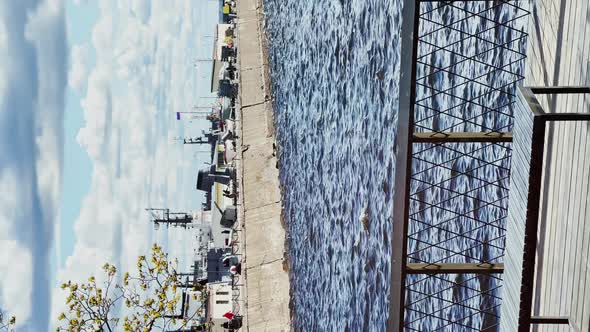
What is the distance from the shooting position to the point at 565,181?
4035 mm

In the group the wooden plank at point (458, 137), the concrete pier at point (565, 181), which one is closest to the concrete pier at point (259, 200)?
the wooden plank at point (458, 137)

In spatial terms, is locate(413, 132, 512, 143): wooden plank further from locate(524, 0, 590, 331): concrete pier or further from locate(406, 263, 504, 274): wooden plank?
locate(406, 263, 504, 274): wooden plank

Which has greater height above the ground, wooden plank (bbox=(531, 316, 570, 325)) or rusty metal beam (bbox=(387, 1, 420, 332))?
rusty metal beam (bbox=(387, 1, 420, 332))

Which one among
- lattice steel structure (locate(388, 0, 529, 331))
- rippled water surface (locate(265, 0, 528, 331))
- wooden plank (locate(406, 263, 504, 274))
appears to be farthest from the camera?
rippled water surface (locate(265, 0, 528, 331))

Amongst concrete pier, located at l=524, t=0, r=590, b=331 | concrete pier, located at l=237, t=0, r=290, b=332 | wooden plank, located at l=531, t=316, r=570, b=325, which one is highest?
concrete pier, located at l=524, t=0, r=590, b=331

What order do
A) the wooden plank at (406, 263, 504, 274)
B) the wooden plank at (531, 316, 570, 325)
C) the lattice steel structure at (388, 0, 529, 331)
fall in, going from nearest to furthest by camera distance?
the wooden plank at (531, 316, 570, 325)
the lattice steel structure at (388, 0, 529, 331)
the wooden plank at (406, 263, 504, 274)

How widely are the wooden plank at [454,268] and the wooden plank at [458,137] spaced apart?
0.76 m

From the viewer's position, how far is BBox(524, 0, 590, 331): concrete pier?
3.75 metres

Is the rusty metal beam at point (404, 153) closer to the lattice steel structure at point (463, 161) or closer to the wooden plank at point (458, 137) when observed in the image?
the lattice steel structure at point (463, 161)

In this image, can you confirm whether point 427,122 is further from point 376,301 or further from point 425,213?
point 376,301

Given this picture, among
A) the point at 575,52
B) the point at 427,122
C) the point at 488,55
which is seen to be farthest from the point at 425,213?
the point at 575,52

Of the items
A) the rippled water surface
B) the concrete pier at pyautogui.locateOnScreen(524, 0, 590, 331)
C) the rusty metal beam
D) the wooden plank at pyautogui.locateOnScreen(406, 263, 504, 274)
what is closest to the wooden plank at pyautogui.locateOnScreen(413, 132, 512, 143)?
the rusty metal beam

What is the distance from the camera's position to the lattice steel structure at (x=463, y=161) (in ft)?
15.0

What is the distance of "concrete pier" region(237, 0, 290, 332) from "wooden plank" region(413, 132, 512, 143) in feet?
29.5
